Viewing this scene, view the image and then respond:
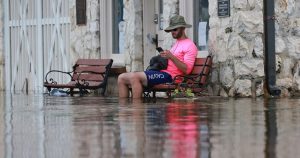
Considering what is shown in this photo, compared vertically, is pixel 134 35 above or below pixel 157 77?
above

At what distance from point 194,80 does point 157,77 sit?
1.85 ft

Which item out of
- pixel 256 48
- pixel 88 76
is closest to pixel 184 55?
pixel 256 48

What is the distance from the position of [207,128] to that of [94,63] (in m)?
9.15

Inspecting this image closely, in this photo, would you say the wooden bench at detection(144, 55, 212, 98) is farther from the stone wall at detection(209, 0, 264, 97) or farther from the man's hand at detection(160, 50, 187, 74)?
the stone wall at detection(209, 0, 264, 97)

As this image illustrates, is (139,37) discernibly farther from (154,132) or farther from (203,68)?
(154,132)

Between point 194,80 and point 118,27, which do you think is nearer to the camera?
point 194,80

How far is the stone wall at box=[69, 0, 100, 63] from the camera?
56.4 feet

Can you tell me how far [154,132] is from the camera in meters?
7.14

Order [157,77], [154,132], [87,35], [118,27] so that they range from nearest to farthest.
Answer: [154,132] → [157,77] → [118,27] → [87,35]

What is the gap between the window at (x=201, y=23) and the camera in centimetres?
1466


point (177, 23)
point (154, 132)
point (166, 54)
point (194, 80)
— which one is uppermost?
point (177, 23)

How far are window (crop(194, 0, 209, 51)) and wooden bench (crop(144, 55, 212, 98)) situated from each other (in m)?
0.93

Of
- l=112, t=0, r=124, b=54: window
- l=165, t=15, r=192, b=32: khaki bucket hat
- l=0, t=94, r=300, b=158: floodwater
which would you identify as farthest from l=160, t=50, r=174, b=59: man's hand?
l=112, t=0, r=124, b=54: window

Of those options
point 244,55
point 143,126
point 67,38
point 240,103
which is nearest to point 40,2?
point 67,38
